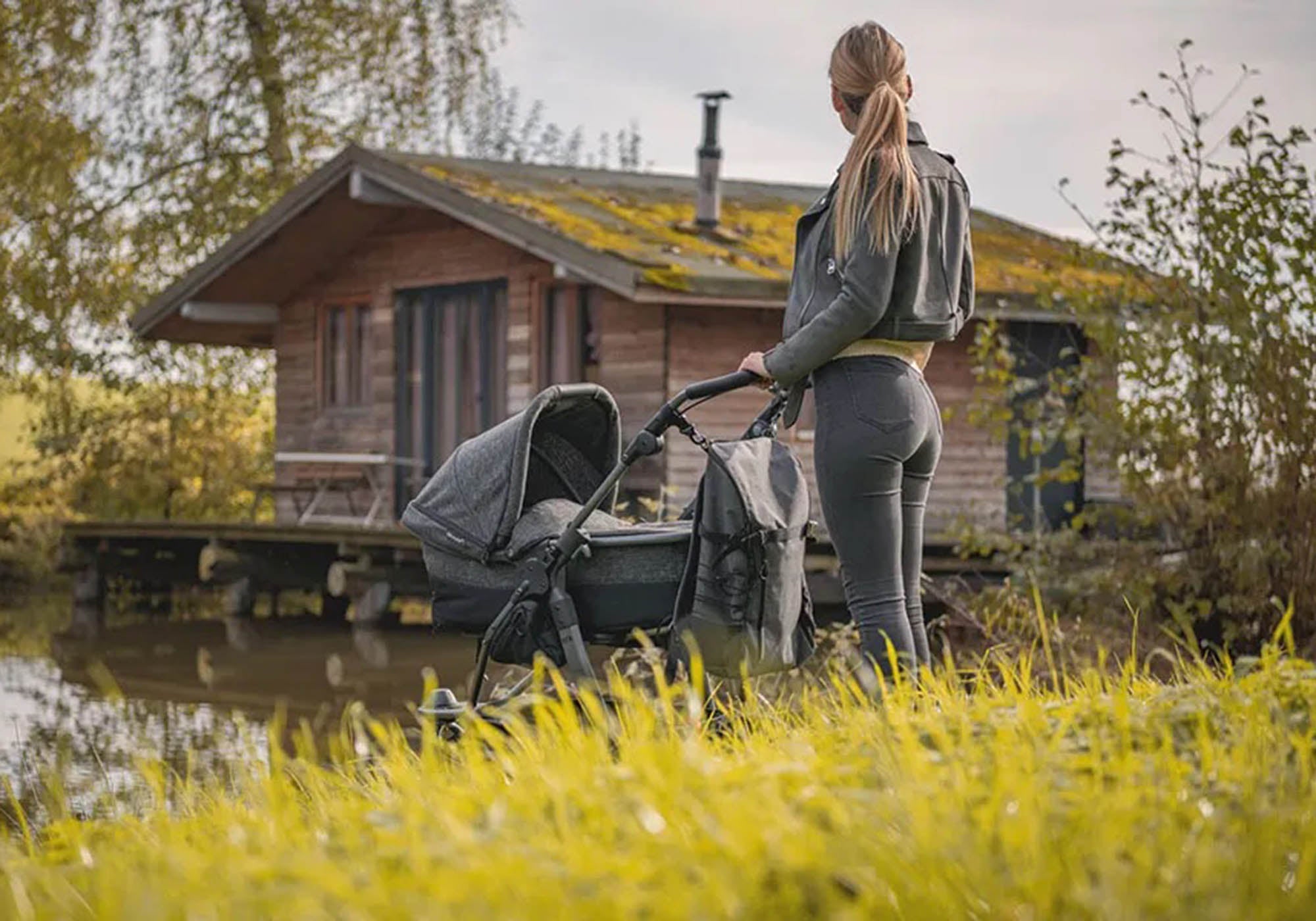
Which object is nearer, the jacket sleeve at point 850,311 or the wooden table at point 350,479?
the jacket sleeve at point 850,311

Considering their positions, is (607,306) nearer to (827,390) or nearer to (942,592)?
(942,592)

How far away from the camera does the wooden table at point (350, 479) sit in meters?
18.8

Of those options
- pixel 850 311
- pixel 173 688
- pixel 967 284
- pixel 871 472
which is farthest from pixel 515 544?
pixel 173 688

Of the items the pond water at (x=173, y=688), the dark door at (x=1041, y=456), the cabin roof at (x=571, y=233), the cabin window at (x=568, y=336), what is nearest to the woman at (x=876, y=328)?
the pond water at (x=173, y=688)

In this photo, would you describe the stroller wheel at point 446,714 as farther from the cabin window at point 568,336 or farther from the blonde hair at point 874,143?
the cabin window at point 568,336

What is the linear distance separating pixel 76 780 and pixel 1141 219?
19.3ft

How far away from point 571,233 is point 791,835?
1261cm

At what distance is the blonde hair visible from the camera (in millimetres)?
5262

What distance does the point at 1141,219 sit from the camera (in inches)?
421

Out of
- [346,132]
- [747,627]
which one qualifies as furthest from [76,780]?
[346,132]

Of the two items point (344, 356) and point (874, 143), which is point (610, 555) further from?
point (344, 356)

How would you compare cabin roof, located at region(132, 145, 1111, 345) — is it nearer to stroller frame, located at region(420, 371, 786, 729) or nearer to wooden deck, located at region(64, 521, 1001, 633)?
wooden deck, located at region(64, 521, 1001, 633)

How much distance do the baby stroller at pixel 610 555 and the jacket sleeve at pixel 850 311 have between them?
0.61 ft

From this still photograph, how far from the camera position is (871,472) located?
5.21m
